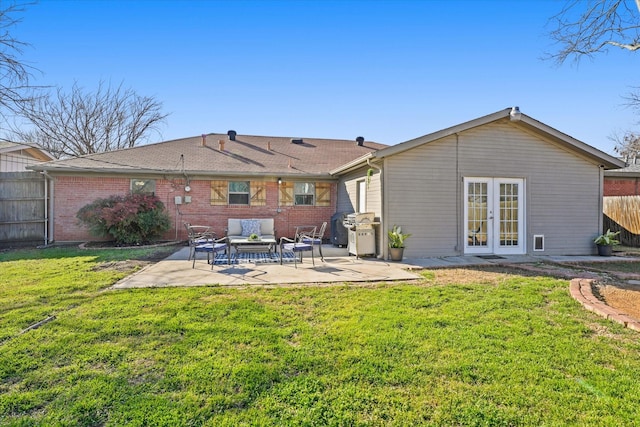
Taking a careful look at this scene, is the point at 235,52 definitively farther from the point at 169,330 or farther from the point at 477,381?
the point at 477,381

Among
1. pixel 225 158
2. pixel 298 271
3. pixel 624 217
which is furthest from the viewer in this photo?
pixel 225 158

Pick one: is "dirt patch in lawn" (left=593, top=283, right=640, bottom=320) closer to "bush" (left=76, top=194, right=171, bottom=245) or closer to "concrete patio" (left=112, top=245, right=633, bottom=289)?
"concrete patio" (left=112, top=245, right=633, bottom=289)

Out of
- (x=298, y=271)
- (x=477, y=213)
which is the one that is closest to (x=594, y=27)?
(x=477, y=213)

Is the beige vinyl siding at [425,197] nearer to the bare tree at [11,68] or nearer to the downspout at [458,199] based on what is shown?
the downspout at [458,199]

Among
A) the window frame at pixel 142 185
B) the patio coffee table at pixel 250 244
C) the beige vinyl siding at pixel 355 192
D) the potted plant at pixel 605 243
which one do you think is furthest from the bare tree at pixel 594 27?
the window frame at pixel 142 185

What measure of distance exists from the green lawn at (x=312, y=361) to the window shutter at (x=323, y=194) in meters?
7.84

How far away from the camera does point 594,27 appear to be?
19.8ft

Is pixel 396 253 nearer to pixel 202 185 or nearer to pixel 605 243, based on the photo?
pixel 605 243

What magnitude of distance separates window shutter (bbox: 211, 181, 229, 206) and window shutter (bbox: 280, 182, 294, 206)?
2.00 m

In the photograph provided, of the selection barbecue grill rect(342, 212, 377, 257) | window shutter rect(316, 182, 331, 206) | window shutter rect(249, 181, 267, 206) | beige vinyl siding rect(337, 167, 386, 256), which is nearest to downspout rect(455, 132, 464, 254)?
beige vinyl siding rect(337, 167, 386, 256)

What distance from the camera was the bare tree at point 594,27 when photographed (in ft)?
18.7

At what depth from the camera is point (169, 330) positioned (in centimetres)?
336

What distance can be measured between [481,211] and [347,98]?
288 inches

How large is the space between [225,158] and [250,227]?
3.89m
